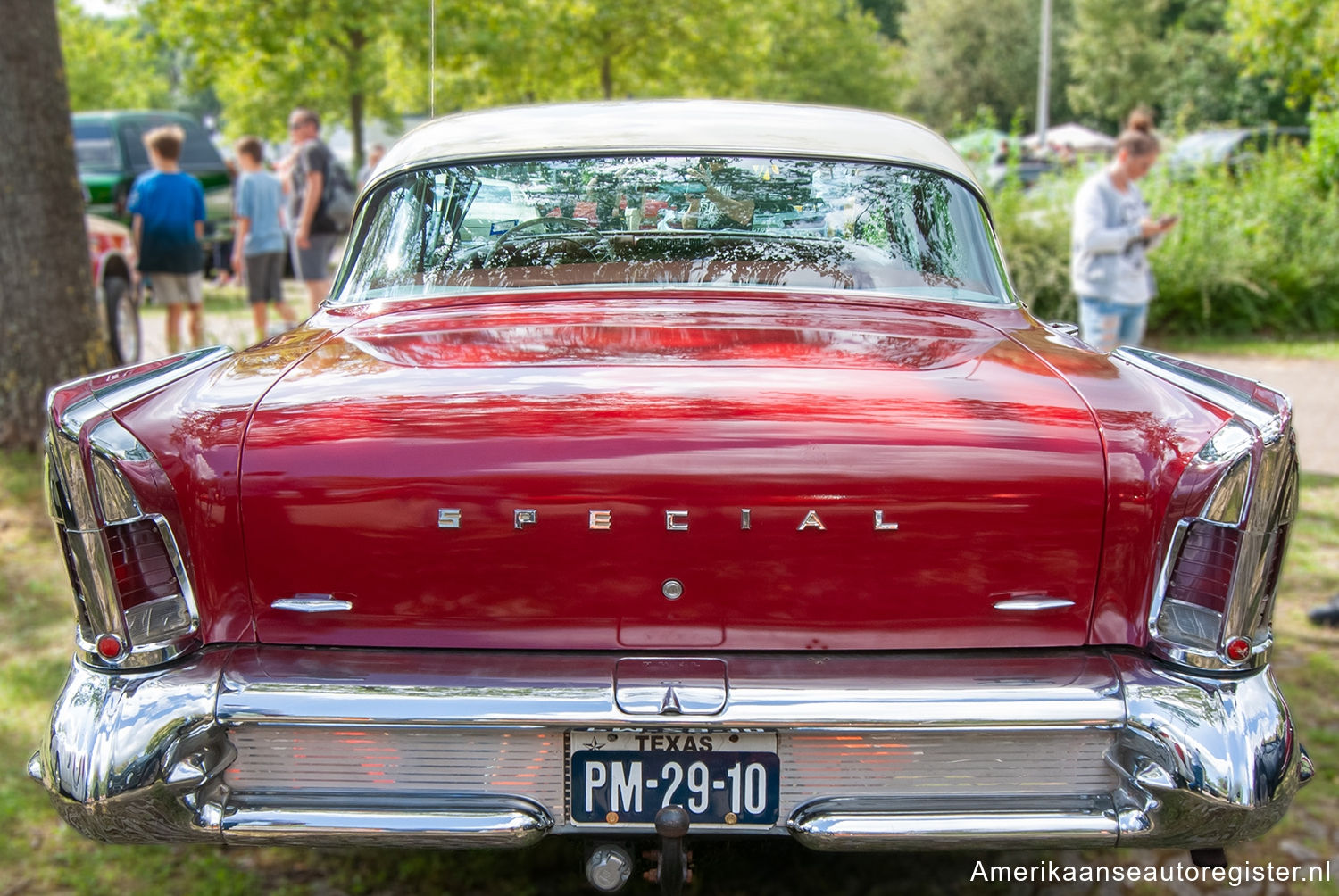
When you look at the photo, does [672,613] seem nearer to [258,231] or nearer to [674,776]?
[674,776]

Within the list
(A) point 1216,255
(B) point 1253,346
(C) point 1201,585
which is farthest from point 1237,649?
(A) point 1216,255

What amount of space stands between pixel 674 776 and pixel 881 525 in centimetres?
60

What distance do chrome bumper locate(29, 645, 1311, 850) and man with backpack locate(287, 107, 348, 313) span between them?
805cm

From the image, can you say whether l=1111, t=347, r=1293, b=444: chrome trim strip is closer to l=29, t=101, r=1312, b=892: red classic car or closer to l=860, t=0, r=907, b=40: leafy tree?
l=29, t=101, r=1312, b=892: red classic car

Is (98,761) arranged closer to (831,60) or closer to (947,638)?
(947,638)

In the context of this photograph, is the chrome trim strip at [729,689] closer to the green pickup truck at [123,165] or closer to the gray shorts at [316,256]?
the gray shorts at [316,256]

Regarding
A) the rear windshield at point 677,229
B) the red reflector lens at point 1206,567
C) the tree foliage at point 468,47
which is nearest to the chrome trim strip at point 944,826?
the red reflector lens at point 1206,567

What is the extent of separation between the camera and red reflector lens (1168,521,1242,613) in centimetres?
223

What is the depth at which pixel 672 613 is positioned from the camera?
2.25 m

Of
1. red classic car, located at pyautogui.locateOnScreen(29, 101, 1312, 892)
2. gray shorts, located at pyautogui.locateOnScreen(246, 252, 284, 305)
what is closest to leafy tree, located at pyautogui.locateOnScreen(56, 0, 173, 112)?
gray shorts, located at pyautogui.locateOnScreen(246, 252, 284, 305)

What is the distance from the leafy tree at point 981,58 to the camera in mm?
56000

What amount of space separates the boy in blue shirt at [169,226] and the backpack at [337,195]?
37.7 inches

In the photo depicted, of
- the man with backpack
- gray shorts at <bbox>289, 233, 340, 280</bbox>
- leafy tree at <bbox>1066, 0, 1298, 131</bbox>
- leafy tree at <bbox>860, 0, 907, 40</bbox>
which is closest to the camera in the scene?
the man with backpack

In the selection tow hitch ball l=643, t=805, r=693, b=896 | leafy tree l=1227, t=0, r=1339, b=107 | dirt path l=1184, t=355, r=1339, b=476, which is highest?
leafy tree l=1227, t=0, r=1339, b=107
